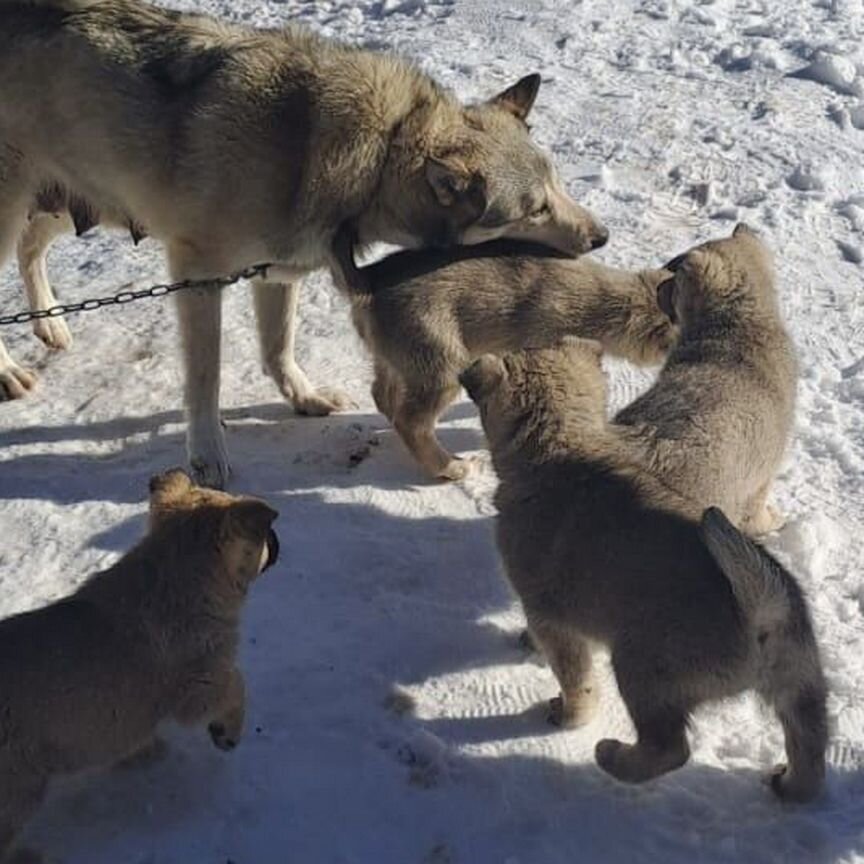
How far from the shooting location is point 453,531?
16.5 ft

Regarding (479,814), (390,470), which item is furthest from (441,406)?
(479,814)

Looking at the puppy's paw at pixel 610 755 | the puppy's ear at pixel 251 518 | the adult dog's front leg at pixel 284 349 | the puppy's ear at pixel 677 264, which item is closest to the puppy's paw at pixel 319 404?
the adult dog's front leg at pixel 284 349

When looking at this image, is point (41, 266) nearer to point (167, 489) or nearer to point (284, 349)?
point (284, 349)

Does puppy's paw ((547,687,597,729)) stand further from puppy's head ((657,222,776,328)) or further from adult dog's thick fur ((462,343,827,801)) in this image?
puppy's head ((657,222,776,328))

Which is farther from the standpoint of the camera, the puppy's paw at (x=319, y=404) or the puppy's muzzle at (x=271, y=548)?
the puppy's paw at (x=319, y=404)

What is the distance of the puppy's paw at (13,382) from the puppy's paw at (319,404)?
116 cm

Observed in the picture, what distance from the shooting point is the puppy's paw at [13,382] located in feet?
19.1

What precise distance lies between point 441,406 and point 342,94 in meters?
1.21

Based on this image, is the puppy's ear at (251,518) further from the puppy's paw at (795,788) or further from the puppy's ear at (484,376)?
the puppy's paw at (795,788)

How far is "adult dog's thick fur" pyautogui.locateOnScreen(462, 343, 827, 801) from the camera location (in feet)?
11.7

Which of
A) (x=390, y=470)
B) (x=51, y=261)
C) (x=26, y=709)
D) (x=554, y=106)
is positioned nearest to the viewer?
(x=26, y=709)

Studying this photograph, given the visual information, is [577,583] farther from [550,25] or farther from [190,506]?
[550,25]

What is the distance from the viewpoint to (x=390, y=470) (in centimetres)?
539

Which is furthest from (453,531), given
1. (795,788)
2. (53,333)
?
(53,333)
